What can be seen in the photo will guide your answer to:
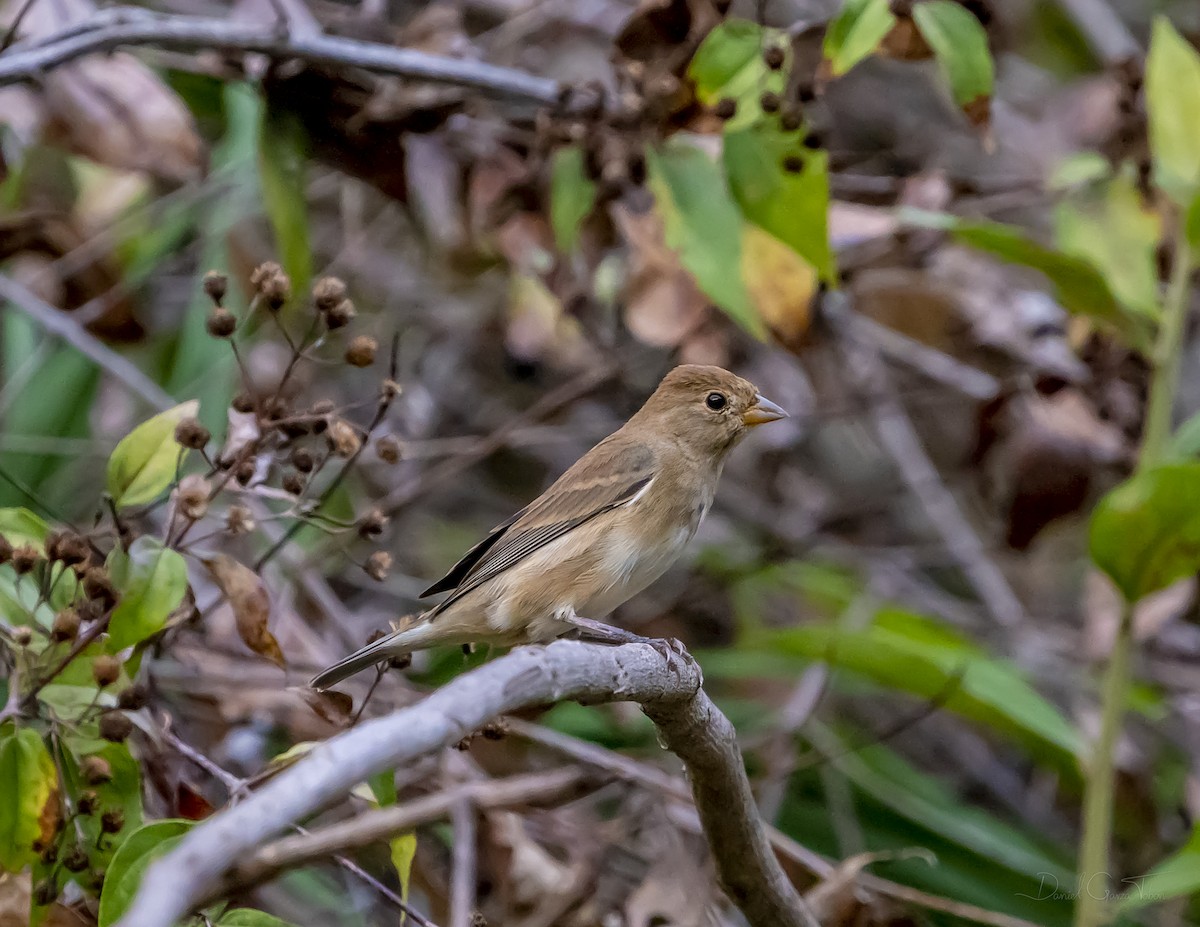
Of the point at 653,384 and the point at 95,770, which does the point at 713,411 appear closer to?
the point at 95,770

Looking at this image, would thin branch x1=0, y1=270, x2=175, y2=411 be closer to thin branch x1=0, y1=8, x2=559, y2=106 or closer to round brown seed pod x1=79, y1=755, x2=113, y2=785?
thin branch x1=0, y1=8, x2=559, y2=106

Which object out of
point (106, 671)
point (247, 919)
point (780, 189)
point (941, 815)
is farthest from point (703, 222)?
point (941, 815)

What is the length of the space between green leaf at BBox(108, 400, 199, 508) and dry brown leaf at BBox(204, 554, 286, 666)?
0.18 meters

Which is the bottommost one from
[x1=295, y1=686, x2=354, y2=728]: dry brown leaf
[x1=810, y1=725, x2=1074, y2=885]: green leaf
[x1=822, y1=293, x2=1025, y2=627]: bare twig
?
[x1=810, y1=725, x2=1074, y2=885]: green leaf

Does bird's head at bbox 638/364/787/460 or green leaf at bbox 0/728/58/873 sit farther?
bird's head at bbox 638/364/787/460

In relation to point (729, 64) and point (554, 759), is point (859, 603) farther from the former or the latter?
point (729, 64)

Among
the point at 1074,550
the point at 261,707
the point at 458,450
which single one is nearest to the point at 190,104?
the point at 458,450

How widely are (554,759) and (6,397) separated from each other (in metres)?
2.43

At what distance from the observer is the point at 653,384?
6262 mm

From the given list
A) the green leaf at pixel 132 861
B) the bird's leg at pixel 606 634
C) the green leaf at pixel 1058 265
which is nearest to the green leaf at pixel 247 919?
the green leaf at pixel 132 861

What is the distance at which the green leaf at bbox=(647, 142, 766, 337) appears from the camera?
11.2ft

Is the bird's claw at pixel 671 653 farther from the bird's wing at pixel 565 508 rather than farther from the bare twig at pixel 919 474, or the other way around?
the bare twig at pixel 919 474

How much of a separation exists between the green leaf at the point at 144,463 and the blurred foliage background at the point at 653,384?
29mm

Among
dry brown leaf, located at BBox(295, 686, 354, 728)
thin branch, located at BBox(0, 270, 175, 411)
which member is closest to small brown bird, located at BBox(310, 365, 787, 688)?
dry brown leaf, located at BBox(295, 686, 354, 728)
